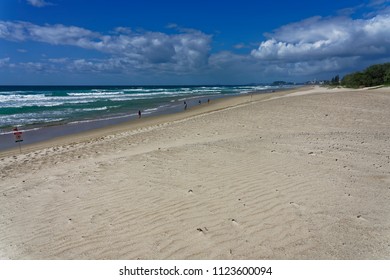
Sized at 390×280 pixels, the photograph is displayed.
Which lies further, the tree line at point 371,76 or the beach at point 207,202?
the tree line at point 371,76

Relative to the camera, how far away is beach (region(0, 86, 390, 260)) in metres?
3.98

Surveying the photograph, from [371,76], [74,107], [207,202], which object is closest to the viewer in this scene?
[207,202]

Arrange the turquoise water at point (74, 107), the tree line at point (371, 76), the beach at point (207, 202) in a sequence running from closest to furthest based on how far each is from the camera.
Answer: the beach at point (207, 202)
the turquoise water at point (74, 107)
the tree line at point (371, 76)

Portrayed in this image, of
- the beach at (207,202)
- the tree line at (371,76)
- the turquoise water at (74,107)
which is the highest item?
the tree line at (371,76)

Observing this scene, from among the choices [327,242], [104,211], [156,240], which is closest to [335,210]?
[327,242]

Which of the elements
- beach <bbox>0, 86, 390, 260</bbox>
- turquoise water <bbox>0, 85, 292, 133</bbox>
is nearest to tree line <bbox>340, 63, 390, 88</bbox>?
turquoise water <bbox>0, 85, 292, 133</bbox>

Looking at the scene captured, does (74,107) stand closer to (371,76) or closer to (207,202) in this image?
(207,202)

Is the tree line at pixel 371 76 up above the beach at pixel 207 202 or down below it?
above

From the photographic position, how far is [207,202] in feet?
17.3

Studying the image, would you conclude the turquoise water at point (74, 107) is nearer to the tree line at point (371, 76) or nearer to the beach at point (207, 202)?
the beach at point (207, 202)

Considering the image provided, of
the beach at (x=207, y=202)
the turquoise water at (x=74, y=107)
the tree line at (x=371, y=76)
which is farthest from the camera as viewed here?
the tree line at (x=371, y=76)

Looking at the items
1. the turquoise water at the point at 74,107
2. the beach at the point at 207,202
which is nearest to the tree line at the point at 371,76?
the turquoise water at the point at 74,107

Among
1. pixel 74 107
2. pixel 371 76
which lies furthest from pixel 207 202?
pixel 371 76

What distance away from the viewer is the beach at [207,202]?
398cm
